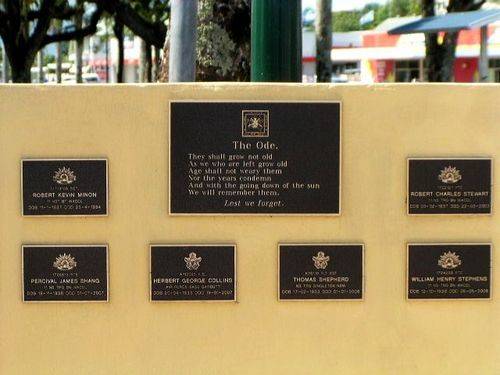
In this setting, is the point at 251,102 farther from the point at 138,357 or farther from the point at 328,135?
the point at 138,357

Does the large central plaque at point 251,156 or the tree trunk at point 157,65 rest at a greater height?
the tree trunk at point 157,65

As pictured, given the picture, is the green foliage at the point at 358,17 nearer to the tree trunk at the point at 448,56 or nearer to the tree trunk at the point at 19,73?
the tree trunk at the point at 19,73

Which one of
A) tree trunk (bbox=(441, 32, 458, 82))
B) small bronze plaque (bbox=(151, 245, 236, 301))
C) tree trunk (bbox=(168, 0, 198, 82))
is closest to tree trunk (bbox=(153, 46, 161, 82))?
tree trunk (bbox=(168, 0, 198, 82))

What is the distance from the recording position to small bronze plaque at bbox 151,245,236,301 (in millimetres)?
5281

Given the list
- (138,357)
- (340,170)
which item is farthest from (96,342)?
(340,170)

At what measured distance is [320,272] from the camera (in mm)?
5336

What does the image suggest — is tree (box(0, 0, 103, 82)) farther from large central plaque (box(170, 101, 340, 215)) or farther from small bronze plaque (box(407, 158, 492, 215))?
→ small bronze plaque (box(407, 158, 492, 215))

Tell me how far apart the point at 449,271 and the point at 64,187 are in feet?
7.30

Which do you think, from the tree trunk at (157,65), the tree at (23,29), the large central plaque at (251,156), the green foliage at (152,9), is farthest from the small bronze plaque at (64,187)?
the green foliage at (152,9)

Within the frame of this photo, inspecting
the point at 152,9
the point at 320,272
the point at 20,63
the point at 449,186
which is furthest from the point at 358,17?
the point at 320,272

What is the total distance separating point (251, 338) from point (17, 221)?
4.85ft

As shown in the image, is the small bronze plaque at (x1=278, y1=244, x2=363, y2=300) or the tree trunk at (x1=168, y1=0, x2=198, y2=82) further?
the tree trunk at (x1=168, y1=0, x2=198, y2=82)

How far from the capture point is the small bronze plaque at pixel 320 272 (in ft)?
17.4

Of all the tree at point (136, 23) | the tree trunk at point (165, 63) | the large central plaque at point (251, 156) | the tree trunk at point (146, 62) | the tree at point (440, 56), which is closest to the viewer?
the large central plaque at point (251, 156)
